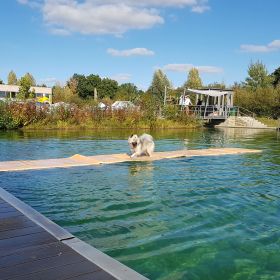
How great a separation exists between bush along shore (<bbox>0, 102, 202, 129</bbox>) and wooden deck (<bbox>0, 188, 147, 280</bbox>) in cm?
2393

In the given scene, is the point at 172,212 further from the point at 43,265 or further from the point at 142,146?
the point at 142,146

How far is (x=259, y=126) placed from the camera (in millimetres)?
40938

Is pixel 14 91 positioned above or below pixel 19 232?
above

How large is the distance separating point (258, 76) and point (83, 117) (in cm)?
3765

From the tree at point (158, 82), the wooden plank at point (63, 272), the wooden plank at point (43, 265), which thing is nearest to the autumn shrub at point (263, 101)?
the tree at point (158, 82)

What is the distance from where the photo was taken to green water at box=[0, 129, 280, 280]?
5246 mm

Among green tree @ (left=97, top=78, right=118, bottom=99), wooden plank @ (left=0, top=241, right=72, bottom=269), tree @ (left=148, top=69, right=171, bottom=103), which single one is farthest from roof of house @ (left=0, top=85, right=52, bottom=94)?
wooden plank @ (left=0, top=241, right=72, bottom=269)

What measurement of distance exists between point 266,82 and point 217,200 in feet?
180

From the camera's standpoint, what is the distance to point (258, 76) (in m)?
60.3

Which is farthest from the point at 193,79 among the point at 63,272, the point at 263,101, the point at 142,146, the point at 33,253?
the point at 63,272

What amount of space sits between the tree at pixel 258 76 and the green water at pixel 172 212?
49.7 metres

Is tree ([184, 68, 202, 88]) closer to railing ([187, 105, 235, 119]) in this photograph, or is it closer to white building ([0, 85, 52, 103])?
white building ([0, 85, 52, 103])

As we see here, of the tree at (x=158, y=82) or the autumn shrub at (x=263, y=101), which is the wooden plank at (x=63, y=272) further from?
the tree at (x=158, y=82)

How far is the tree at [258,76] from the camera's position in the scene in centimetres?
5959
